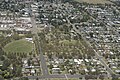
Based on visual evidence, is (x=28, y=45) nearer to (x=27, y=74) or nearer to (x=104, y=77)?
(x=27, y=74)

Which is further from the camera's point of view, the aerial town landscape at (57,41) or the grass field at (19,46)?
the grass field at (19,46)

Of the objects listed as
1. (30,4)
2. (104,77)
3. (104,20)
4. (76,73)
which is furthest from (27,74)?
(30,4)

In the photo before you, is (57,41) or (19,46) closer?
(19,46)

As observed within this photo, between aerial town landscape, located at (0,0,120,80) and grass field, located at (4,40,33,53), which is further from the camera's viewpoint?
grass field, located at (4,40,33,53)

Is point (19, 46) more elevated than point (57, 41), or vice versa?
point (19, 46)
